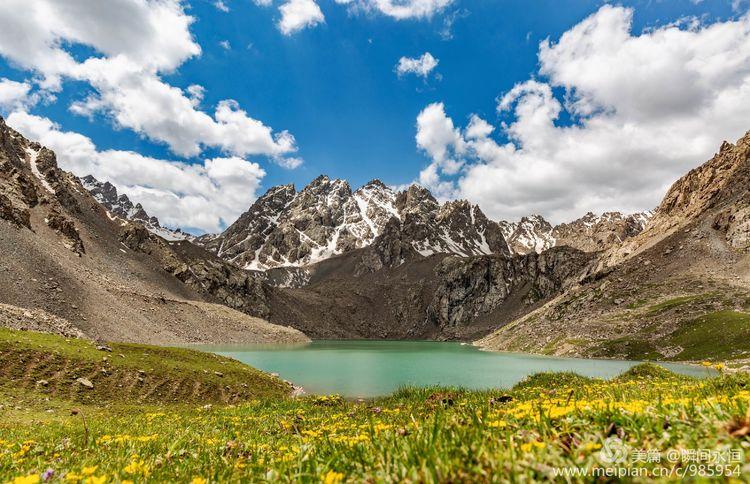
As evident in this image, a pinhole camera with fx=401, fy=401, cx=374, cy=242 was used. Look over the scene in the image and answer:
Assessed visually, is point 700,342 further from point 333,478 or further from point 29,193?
point 29,193

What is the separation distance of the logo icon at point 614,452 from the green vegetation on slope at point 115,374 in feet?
107

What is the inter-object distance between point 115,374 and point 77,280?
117980 mm

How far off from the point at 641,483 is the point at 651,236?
704ft

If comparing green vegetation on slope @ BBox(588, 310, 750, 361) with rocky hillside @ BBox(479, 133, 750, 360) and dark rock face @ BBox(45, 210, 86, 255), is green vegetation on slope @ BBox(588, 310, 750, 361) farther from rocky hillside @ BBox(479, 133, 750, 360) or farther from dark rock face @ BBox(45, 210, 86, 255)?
dark rock face @ BBox(45, 210, 86, 255)

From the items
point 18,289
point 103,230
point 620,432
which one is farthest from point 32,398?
point 103,230

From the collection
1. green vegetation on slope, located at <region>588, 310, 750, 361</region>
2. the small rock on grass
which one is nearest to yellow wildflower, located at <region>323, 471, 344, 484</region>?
the small rock on grass

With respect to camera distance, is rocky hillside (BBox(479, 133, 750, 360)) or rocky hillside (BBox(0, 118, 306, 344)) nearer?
rocky hillside (BBox(479, 133, 750, 360))

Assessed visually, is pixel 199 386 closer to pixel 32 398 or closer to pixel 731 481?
pixel 32 398

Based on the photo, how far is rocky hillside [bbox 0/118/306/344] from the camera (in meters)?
108

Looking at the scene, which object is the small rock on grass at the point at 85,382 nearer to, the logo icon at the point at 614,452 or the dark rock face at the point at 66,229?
the logo icon at the point at 614,452

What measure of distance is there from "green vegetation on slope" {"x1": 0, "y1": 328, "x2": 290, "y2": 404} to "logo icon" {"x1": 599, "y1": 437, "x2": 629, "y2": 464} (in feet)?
107

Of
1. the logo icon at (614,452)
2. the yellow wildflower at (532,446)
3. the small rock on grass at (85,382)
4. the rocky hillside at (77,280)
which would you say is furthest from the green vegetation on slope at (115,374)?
the logo icon at (614,452)

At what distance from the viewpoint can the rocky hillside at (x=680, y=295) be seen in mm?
84688

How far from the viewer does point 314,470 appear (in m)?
4.53
